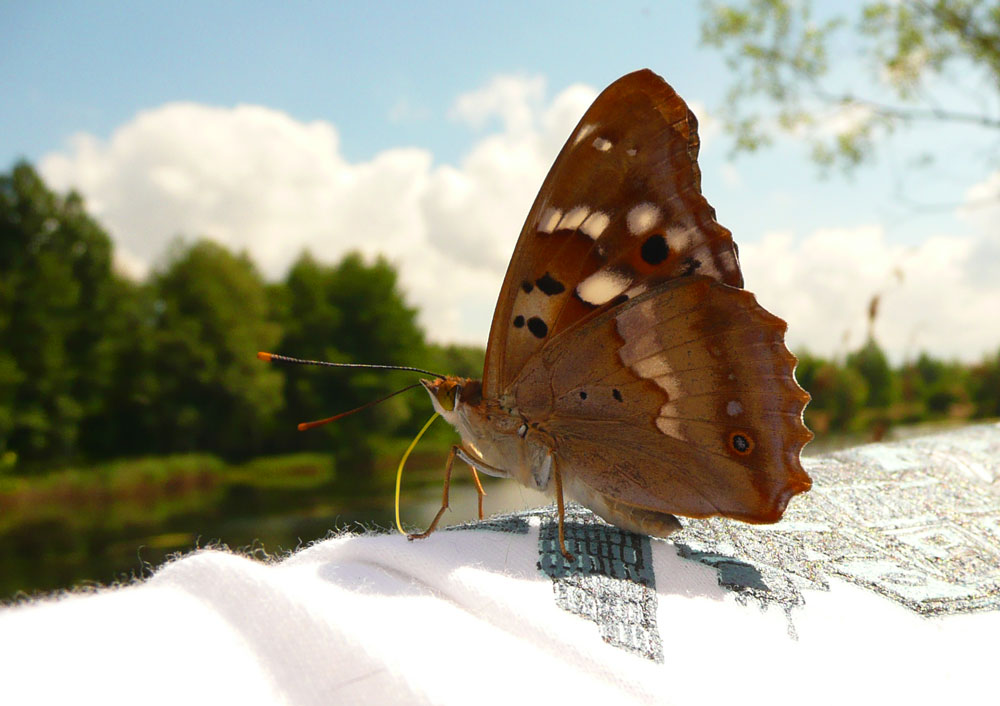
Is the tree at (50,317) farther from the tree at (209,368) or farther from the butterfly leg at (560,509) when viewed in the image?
the butterfly leg at (560,509)

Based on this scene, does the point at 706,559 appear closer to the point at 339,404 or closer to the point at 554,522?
the point at 554,522

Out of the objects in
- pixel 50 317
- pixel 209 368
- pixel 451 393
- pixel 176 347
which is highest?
pixel 50 317

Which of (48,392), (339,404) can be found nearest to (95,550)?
(48,392)

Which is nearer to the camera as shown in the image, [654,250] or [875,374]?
[654,250]

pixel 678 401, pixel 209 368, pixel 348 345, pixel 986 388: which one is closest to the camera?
pixel 678 401

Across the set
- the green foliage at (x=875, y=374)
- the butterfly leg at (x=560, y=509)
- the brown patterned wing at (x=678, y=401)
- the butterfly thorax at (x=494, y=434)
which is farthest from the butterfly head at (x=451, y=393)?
the green foliage at (x=875, y=374)

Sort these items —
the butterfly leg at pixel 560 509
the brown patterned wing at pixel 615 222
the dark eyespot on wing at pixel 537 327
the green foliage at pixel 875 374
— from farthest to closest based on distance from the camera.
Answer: the green foliage at pixel 875 374
the dark eyespot on wing at pixel 537 327
the brown patterned wing at pixel 615 222
the butterfly leg at pixel 560 509

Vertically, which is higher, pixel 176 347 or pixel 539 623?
pixel 176 347

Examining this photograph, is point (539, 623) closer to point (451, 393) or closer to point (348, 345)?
point (451, 393)

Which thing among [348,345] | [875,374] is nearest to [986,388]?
[875,374]
